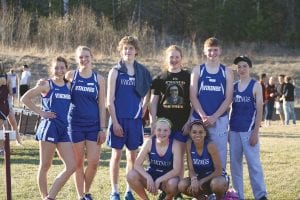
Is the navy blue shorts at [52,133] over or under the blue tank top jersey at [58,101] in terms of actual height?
under

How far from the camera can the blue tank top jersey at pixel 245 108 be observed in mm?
6629

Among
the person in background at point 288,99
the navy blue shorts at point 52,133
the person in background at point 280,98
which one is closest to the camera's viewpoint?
the navy blue shorts at point 52,133

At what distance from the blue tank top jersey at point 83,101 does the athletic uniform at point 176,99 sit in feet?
2.59

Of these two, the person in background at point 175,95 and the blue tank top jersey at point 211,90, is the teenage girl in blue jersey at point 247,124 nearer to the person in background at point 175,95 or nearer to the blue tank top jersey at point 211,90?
the blue tank top jersey at point 211,90

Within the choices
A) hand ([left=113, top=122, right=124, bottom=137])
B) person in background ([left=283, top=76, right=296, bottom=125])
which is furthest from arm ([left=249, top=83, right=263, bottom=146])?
person in background ([left=283, top=76, right=296, bottom=125])

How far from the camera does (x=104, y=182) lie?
8.16 metres

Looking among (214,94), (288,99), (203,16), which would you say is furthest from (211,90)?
(203,16)

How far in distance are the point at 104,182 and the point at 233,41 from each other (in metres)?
36.8

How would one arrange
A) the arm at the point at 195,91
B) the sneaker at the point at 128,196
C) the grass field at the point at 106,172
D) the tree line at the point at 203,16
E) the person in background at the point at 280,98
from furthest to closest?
the tree line at the point at 203,16 < the person in background at the point at 280,98 < the grass field at the point at 106,172 < the sneaker at the point at 128,196 < the arm at the point at 195,91

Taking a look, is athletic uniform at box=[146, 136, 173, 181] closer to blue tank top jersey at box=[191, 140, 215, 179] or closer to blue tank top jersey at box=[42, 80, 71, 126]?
blue tank top jersey at box=[191, 140, 215, 179]

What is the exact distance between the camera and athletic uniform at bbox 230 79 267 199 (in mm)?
6637

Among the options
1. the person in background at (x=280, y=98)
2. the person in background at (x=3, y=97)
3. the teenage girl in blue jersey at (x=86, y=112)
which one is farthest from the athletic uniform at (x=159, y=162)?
the person in background at (x=280, y=98)

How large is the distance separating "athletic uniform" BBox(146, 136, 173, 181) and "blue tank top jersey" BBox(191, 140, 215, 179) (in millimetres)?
257

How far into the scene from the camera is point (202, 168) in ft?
21.3
